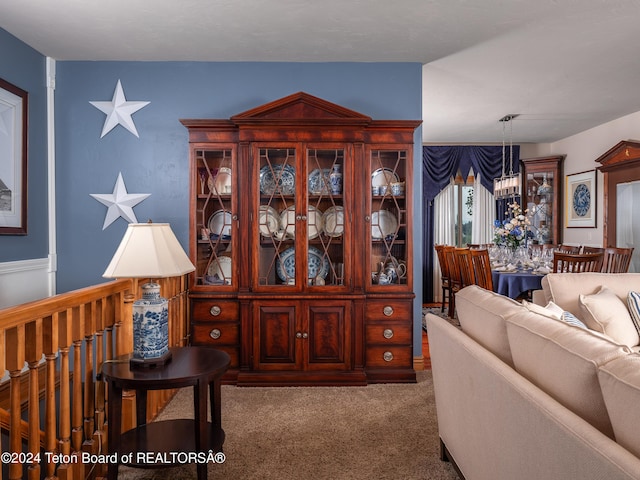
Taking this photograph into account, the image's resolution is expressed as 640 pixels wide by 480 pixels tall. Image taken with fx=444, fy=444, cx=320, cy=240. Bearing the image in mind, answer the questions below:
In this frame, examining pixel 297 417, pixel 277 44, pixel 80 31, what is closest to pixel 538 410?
pixel 297 417

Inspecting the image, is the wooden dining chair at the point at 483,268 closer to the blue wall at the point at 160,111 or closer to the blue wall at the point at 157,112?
the blue wall at the point at 157,112

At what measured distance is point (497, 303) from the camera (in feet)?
6.17

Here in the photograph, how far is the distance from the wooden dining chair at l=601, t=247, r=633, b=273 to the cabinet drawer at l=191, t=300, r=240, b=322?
12.3ft

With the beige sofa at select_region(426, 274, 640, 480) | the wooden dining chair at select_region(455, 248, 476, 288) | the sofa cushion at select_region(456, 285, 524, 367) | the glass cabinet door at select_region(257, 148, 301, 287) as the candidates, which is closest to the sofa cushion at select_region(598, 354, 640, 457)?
the beige sofa at select_region(426, 274, 640, 480)

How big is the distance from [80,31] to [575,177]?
6269 millimetres

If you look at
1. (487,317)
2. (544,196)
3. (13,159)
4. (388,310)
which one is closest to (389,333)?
(388,310)

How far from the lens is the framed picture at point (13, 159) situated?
3.21 metres

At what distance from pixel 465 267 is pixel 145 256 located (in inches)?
154

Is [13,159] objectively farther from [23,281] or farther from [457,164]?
[457,164]

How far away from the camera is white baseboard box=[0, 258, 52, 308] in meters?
3.21

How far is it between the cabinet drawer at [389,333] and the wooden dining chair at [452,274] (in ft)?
7.14

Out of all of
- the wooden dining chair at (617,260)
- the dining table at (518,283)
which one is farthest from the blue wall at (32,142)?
the wooden dining chair at (617,260)

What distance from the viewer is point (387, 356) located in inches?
137

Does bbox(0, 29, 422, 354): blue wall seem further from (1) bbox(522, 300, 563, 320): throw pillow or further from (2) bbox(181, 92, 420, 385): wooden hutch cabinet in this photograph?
(1) bbox(522, 300, 563, 320): throw pillow
